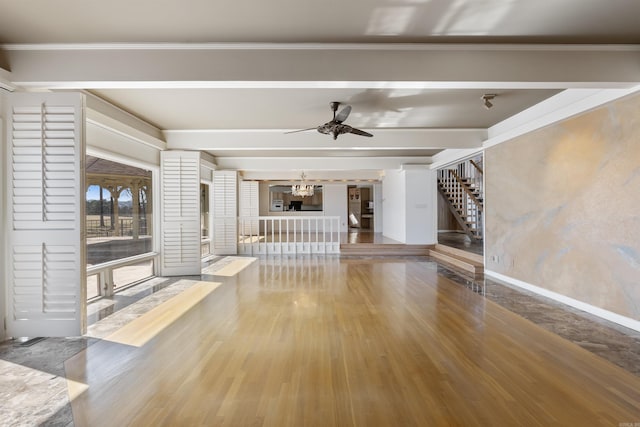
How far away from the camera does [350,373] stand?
236 centimetres

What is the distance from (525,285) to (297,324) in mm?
3657

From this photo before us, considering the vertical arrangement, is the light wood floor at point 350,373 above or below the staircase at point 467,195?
below

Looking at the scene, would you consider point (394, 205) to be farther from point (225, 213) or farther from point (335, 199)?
point (225, 213)

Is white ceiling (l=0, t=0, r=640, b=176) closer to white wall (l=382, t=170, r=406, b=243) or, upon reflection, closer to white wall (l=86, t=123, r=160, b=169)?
white wall (l=86, t=123, r=160, b=169)

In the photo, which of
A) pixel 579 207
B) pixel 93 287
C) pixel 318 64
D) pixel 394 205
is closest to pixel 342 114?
pixel 318 64

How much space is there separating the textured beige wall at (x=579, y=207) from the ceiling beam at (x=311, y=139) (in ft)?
2.84

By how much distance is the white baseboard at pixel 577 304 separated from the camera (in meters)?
3.25

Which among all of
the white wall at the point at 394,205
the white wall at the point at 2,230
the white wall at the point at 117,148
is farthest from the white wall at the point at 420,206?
the white wall at the point at 2,230

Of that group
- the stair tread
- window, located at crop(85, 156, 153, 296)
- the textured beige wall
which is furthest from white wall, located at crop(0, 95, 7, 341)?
the stair tread

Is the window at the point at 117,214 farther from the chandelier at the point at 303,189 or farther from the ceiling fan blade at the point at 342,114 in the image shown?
the chandelier at the point at 303,189

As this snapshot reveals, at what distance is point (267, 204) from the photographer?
44.8 ft

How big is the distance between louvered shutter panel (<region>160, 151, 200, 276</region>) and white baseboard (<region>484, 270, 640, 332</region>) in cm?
551

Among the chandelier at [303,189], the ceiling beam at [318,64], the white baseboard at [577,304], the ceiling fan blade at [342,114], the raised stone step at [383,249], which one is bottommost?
the white baseboard at [577,304]

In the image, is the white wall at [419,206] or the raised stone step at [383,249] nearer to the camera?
the raised stone step at [383,249]
